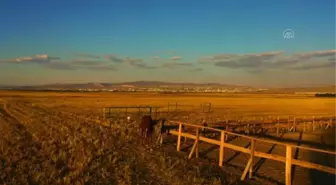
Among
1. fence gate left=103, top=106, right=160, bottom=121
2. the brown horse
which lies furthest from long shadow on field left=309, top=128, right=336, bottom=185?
fence gate left=103, top=106, right=160, bottom=121

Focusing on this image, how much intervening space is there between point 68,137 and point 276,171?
9.92 meters

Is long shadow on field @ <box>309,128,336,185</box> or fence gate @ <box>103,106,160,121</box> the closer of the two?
long shadow on field @ <box>309,128,336,185</box>

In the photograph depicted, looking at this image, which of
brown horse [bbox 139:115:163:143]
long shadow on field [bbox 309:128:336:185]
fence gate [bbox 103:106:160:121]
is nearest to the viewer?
long shadow on field [bbox 309:128:336:185]

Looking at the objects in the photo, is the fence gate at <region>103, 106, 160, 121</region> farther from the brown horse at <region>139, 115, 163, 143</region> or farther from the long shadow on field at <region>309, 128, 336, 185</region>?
the long shadow on field at <region>309, 128, 336, 185</region>

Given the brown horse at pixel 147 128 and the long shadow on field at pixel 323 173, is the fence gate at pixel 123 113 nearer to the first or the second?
the brown horse at pixel 147 128

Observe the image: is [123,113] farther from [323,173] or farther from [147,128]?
[323,173]

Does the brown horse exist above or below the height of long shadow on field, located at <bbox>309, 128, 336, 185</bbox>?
above

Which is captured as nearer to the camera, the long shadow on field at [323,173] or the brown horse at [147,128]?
the long shadow on field at [323,173]

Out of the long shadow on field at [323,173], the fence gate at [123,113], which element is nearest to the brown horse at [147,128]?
the long shadow on field at [323,173]

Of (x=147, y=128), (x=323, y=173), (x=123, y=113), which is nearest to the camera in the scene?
(x=323, y=173)

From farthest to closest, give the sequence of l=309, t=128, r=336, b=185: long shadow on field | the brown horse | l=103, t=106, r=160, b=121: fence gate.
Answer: l=103, t=106, r=160, b=121: fence gate → the brown horse → l=309, t=128, r=336, b=185: long shadow on field

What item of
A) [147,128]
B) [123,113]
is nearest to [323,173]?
[147,128]

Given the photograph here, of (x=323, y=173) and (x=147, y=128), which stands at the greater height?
(x=147, y=128)

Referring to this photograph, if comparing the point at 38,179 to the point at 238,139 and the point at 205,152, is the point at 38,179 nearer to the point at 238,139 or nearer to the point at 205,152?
the point at 205,152
